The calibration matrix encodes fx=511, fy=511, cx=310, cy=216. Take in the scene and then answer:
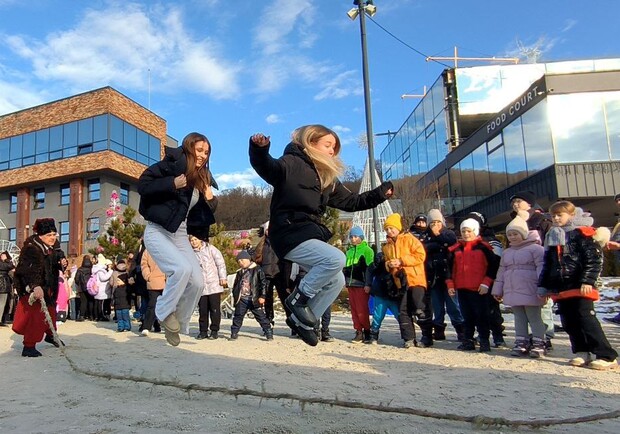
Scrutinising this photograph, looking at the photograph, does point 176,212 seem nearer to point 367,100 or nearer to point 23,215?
point 367,100

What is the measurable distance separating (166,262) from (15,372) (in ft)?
9.09

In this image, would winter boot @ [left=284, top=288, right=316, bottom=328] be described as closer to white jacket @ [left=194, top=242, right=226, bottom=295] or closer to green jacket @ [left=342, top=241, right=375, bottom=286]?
green jacket @ [left=342, top=241, right=375, bottom=286]

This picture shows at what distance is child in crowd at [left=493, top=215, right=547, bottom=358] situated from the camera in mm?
6602

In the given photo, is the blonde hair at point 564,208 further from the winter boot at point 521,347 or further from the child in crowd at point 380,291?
the child in crowd at point 380,291

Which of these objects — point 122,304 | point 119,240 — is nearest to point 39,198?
point 119,240

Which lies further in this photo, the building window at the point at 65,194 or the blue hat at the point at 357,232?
the building window at the point at 65,194

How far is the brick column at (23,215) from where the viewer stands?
3797 cm

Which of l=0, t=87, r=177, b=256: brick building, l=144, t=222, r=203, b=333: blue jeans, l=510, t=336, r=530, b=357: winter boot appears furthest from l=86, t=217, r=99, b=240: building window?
l=510, t=336, r=530, b=357: winter boot

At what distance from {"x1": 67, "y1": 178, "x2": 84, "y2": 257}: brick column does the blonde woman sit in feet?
112

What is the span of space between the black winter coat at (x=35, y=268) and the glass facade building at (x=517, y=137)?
17.2 m

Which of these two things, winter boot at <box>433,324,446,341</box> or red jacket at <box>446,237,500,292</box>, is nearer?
red jacket at <box>446,237,500,292</box>

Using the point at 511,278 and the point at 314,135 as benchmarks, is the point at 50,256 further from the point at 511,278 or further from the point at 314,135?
the point at 511,278

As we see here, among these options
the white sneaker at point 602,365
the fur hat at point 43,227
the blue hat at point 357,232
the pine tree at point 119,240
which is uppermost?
the pine tree at point 119,240

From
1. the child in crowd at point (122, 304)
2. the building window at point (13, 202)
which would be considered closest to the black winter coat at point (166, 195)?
the child in crowd at point (122, 304)
